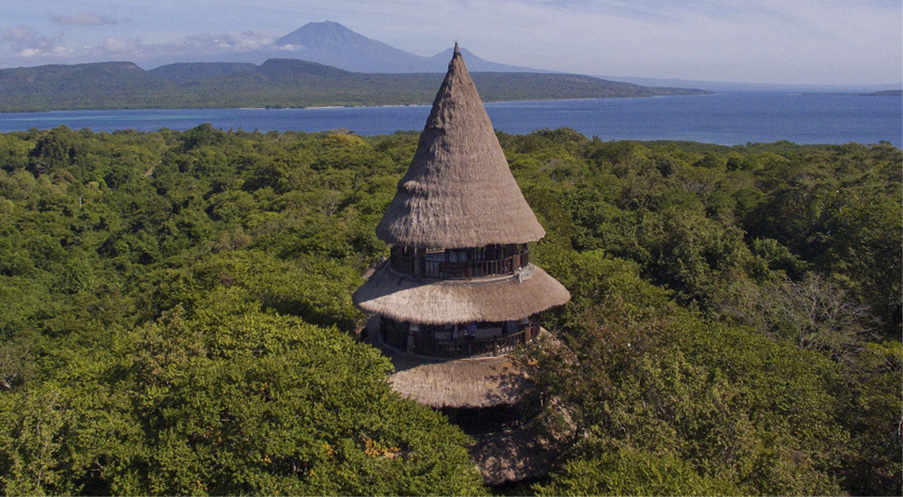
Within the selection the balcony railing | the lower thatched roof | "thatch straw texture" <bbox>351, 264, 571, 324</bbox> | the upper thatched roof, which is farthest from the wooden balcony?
the lower thatched roof

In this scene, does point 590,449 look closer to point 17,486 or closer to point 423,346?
point 423,346

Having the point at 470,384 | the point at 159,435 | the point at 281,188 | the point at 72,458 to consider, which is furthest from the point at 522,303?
the point at 281,188

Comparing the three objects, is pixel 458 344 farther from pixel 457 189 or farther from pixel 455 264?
pixel 457 189

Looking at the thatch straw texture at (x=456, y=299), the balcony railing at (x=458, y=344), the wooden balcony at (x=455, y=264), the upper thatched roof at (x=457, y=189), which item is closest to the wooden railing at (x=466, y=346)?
the balcony railing at (x=458, y=344)

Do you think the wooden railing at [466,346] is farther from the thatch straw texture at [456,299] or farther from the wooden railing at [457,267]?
the wooden railing at [457,267]

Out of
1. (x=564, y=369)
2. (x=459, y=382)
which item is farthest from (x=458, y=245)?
(x=564, y=369)

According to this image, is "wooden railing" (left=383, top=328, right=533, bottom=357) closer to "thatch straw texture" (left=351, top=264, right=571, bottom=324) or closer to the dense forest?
the dense forest
